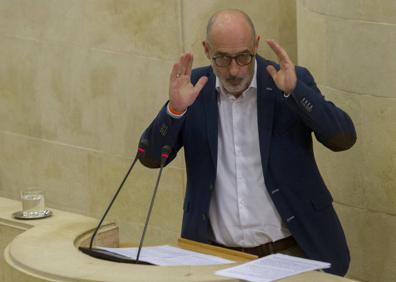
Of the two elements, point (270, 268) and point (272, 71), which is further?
point (272, 71)

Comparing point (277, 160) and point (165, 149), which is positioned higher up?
point (165, 149)

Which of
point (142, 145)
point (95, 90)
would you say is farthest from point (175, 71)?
point (95, 90)

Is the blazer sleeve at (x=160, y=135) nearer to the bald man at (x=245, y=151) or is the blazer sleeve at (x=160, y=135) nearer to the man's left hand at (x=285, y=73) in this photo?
the bald man at (x=245, y=151)

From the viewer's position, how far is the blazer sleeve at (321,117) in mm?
4543

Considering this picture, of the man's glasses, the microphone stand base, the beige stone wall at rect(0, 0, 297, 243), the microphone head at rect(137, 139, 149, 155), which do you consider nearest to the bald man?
the man's glasses

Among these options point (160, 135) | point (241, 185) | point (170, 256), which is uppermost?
point (160, 135)

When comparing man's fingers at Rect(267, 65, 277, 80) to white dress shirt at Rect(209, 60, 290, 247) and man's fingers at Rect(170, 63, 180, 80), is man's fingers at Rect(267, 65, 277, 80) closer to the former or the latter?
white dress shirt at Rect(209, 60, 290, 247)

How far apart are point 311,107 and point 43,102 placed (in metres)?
4.06

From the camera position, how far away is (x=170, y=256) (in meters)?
4.37

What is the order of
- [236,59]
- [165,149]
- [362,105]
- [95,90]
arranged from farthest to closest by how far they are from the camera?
[95,90]
[362,105]
[236,59]
[165,149]

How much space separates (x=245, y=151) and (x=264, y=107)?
21 centimetres

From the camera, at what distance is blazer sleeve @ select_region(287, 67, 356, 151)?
4.54 metres

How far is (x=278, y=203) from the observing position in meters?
4.76

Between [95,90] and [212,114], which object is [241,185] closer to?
[212,114]
